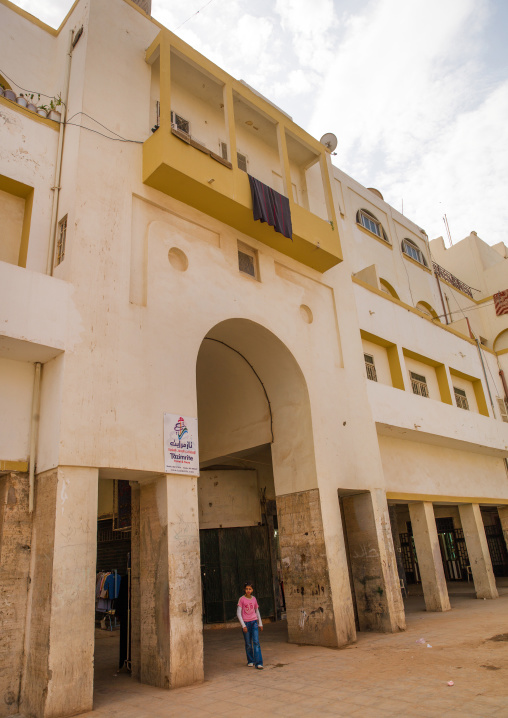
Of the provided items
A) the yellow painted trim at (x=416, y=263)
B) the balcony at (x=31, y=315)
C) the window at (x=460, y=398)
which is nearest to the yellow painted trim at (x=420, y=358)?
the window at (x=460, y=398)

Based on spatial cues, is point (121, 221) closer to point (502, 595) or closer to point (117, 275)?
point (117, 275)

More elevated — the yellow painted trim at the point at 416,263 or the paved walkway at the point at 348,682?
the yellow painted trim at the point at 416,263

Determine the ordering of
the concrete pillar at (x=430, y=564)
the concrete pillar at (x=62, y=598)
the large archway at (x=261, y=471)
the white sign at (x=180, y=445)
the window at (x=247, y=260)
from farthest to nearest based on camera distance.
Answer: the concrete pillar at (x=430, y=564) < the window at (x=247, y=260) < the large archway at (x=261, y=471) < the white sign at (x=180, y=445) < the concrete pillar at (x=62, y=598)

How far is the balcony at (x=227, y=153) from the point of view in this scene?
33.4 feet

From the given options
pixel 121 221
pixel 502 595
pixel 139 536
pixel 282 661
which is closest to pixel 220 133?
pixel 121 221

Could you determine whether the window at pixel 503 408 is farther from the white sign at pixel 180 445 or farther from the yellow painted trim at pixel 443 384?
the white sign at pixel 180 445

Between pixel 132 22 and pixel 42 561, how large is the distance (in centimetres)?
1098

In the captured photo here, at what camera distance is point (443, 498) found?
55.8 ft

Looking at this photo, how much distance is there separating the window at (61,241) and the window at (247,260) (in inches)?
157

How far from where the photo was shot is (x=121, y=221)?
9.40 metres

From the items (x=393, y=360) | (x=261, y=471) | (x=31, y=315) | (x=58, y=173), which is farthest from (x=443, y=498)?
(x=58, y=173)

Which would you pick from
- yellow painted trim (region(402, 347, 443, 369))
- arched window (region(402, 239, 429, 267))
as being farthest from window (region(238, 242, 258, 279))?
arched window (region(402, 239, 429, 267))

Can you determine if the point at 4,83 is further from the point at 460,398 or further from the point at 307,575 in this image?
the point at 460,398

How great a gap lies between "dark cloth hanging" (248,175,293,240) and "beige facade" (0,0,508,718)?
0.30 m
